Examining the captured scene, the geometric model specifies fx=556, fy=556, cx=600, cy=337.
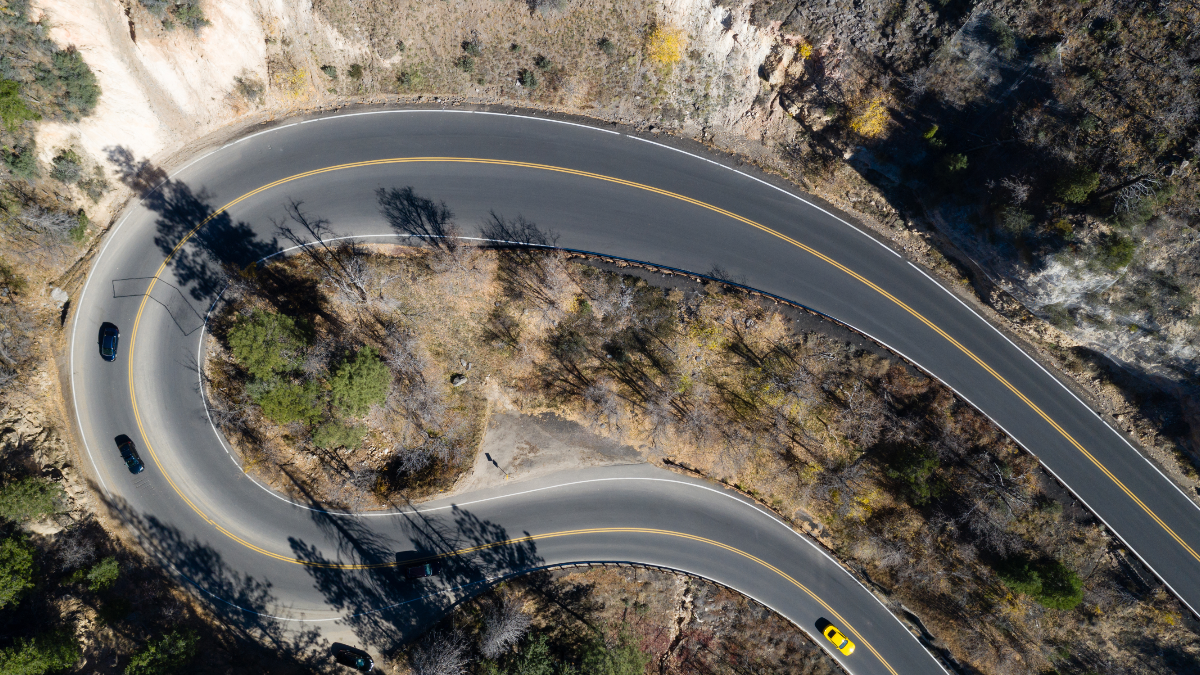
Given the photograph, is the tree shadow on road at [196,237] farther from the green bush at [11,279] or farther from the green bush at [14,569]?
the green bush at [14,569]

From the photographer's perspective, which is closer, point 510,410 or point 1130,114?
point 1130,114

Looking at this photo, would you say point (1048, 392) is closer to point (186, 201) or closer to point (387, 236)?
point (387, 236)

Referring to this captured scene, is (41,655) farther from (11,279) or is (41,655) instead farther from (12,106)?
(12,106)

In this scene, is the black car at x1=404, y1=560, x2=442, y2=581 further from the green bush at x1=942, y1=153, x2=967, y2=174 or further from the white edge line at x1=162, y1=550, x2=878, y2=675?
the green bush at x1=942, y1=153, x2=967, y2=174

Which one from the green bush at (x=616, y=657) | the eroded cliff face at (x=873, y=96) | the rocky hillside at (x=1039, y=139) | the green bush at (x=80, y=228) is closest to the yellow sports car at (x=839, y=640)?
the green bush at (x=616, y=657)

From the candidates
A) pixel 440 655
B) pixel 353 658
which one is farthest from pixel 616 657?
pixel 353 658

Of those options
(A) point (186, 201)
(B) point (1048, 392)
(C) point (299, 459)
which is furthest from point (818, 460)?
(A) point (186, 201)
